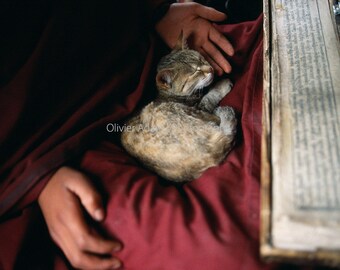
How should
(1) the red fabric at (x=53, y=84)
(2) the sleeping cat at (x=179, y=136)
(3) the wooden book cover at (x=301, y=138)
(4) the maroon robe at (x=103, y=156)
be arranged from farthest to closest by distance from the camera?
(2) the sleeping cat at (x=179, y=136)
(1) the red fabric at (x=53, y=84)
(4) the maroon robe at (x=103, y=156)
(3) the wooden book cover at (x=301, y=138)

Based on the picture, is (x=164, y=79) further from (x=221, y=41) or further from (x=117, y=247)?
(x=117, y=247)

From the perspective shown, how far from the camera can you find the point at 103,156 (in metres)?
0.68

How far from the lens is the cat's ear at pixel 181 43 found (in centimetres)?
97

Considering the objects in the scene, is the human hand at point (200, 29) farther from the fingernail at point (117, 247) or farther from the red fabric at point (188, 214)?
the fingernail at point (117, 247)

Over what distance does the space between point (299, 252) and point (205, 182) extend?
0.24 meters

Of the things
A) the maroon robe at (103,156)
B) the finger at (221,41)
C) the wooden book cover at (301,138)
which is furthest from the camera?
the finger at (221,41)

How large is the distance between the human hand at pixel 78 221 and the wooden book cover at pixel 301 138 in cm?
28

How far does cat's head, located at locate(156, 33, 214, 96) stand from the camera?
38.8 inches

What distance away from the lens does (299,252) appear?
402 millimetres

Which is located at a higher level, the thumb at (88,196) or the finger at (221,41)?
the finger at (221,41)

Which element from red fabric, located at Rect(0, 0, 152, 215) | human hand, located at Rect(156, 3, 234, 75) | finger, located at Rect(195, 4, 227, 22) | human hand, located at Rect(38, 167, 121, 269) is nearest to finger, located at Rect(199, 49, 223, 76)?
human hand, located at Rect(156, 3, 234, 75)

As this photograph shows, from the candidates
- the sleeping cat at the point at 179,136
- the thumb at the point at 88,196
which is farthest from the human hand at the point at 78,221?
the sleeping cat at the point at 179,136

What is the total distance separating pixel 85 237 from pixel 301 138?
1.29 ft

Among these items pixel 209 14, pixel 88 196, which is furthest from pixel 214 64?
pixel 88 196
